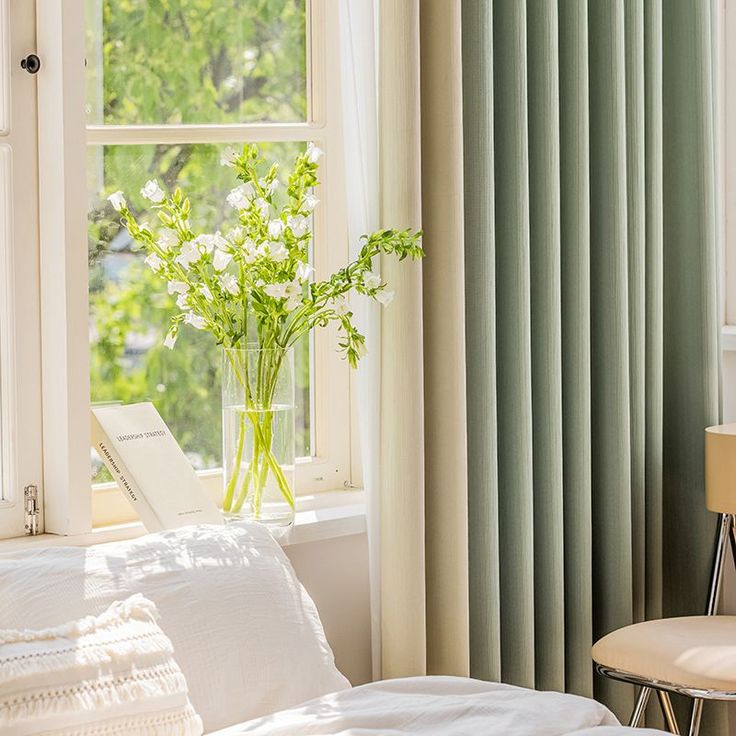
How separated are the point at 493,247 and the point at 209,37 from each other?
27.1 inches

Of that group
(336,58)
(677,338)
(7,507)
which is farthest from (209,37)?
(677,338)

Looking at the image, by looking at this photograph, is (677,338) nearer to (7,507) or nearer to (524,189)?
(524,189)

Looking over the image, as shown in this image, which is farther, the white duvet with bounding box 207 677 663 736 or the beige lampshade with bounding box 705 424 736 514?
the beige lampshade with bounding box 705 424 736 514

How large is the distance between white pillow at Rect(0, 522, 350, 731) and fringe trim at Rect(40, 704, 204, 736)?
4.8 inches

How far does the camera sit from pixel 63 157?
6.55 ft

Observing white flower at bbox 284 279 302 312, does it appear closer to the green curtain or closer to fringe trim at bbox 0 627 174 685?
the green curtain

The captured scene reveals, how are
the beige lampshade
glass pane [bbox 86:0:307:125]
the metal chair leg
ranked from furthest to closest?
1. the beige lampshade
2. the metal chair leg
3. glass pane [bbox 86:0:307:125]

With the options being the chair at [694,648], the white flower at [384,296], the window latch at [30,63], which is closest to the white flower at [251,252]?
the white flower at [384,296]

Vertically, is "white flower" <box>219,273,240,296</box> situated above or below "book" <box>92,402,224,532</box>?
above

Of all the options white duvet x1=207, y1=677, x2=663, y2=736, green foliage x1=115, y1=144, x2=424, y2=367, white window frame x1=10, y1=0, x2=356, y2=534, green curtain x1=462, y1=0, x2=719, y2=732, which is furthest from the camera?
green curtain x1=462, y1=0, x2=719, y2=732

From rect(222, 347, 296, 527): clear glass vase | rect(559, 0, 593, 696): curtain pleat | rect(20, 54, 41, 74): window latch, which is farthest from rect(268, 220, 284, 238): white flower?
rect(559, 0, 593, 696): curtain pleat

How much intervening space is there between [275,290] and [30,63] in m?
0.56

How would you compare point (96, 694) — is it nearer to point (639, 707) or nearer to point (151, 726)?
point (151, 726)

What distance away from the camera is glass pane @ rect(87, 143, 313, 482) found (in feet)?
7.30
